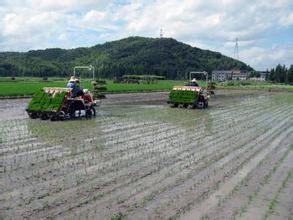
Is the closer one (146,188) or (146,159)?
(146,188)

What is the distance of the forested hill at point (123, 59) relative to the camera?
346 ft

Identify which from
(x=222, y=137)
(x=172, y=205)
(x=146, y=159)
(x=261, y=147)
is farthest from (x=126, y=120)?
(x=172, y=205)

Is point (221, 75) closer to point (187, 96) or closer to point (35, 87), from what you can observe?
point (35, 87)

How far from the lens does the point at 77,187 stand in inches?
276

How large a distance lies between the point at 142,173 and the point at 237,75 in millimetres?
139135

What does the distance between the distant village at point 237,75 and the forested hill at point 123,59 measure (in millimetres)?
2796

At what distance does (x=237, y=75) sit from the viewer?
144m

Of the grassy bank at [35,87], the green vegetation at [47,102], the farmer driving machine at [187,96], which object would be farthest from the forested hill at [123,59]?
the green vegetation at [47,102]

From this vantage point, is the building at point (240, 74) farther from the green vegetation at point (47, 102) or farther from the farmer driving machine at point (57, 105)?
the green vegetation at point (47, 102)

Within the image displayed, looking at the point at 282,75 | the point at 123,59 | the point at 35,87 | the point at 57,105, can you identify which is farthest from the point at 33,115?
the point at 123,59

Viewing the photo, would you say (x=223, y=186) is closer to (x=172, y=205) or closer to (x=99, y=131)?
(x=172, y=205)

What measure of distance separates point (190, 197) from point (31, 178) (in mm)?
2648

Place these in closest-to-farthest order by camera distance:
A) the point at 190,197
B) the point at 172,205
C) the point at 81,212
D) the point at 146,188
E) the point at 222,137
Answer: the point at 81,212 → the point at 172,205 → the point at 190,197 → the point at 146,188 → the point at 222,137

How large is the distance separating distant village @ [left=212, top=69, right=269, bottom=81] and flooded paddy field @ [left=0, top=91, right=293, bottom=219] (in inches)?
4327
